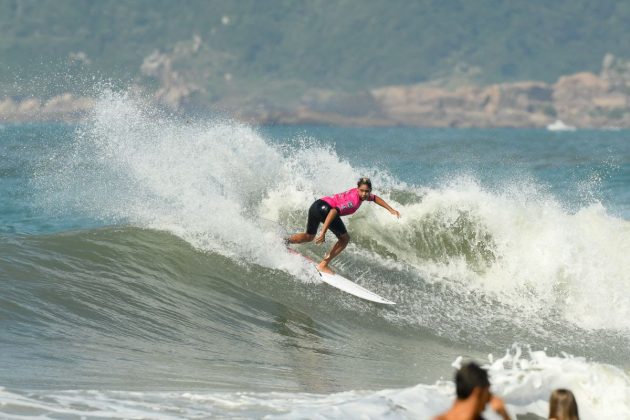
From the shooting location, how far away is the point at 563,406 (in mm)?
6156

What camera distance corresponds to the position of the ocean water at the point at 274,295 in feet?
25.7

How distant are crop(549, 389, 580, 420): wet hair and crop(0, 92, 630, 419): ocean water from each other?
120 cm

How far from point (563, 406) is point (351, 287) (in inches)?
264

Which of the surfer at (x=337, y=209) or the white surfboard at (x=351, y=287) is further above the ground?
the surfer at (x=337, y=209)

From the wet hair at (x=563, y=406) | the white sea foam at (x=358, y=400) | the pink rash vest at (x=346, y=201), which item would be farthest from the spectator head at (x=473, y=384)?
the pink rash vest at (x=346, y=201)

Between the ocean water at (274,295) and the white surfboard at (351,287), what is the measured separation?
5.1 inches

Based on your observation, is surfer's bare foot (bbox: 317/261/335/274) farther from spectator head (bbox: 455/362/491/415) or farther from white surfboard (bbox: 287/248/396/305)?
spectator head (bbox: 455/362/491/415)

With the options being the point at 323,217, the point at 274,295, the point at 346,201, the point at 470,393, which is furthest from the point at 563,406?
the point at 323,217

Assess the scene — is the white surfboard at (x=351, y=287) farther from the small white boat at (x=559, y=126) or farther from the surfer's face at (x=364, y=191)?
the small white boat at (x=559, y=126)

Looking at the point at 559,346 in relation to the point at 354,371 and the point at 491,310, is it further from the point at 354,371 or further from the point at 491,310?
the point at 354,371

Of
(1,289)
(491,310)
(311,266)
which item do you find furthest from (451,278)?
(1,289)

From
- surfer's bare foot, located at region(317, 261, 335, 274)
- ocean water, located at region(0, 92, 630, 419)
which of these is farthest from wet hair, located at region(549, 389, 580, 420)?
surfer's bare foot, located at region(317, 261, 335, 274)

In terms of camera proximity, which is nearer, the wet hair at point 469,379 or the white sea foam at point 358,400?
the wet hair at point 469,379

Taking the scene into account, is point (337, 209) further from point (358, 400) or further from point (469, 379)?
point (469, 379)
